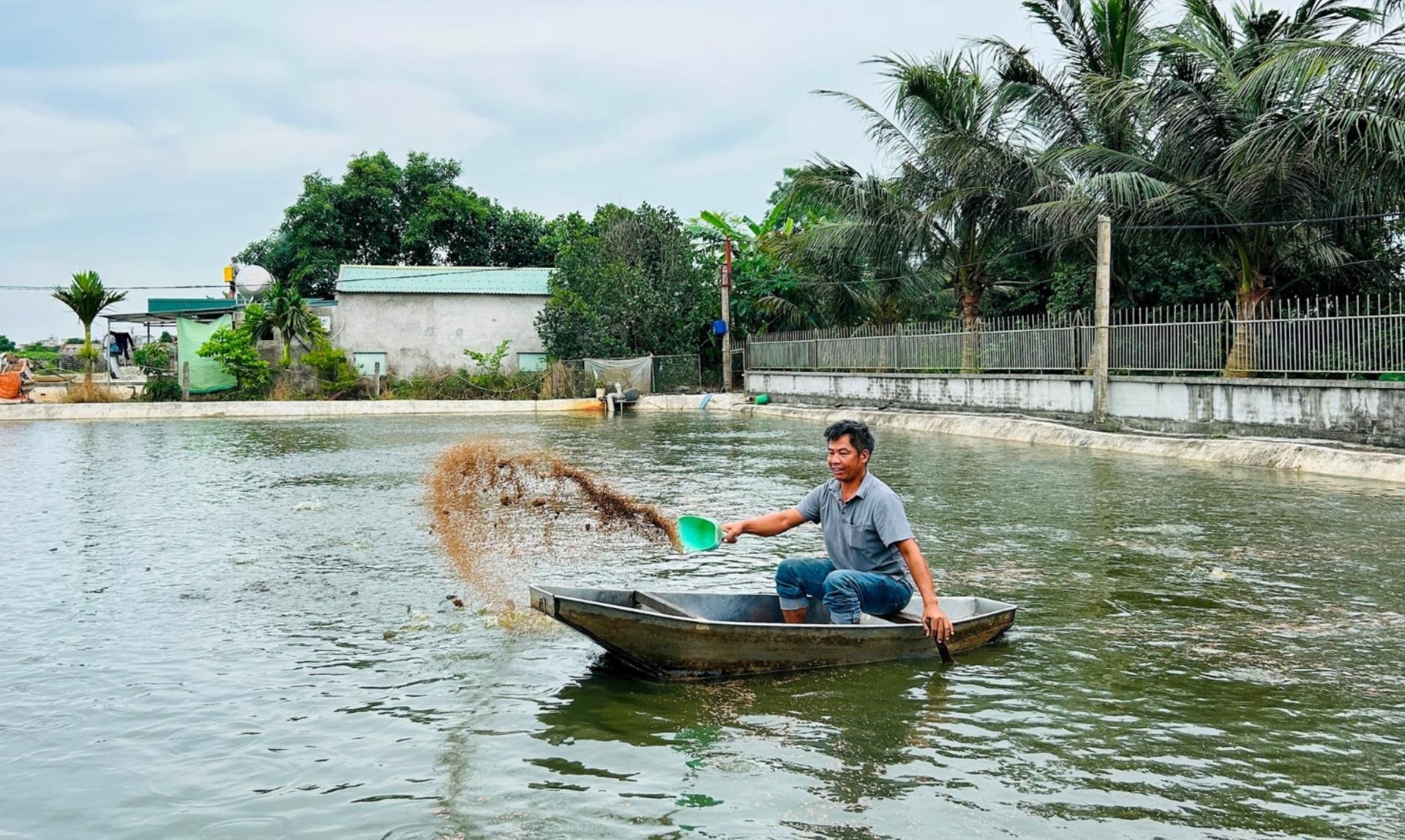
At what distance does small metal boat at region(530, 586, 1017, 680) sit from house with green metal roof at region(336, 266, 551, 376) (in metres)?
37.5

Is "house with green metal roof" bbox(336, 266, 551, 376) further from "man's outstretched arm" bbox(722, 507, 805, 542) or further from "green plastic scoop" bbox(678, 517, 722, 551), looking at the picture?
"man's outstretched arm" bbox(722, 507, 805, 542)

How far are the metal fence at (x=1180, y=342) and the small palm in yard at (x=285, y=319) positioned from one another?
64.1ft

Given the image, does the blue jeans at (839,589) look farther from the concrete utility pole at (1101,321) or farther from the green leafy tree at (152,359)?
the green leafy tree at (152,359)

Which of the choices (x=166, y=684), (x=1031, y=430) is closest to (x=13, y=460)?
(x=166, y=684)

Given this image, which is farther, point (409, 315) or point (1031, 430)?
point (409, 315)

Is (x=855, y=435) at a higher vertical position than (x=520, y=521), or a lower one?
higher

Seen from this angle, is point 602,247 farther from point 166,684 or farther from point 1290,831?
point 1290,831

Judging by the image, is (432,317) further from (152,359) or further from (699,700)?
(699,700)

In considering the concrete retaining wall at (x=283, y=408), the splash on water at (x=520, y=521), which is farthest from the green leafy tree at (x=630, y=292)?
the splash on water at (x=520, y=521)

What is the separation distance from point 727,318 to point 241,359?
1689cm

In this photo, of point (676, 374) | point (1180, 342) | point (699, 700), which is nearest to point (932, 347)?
point (1180, 342)

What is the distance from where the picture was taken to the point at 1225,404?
65.0 feet

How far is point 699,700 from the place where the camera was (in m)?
6.64

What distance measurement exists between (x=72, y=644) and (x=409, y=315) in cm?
3816
